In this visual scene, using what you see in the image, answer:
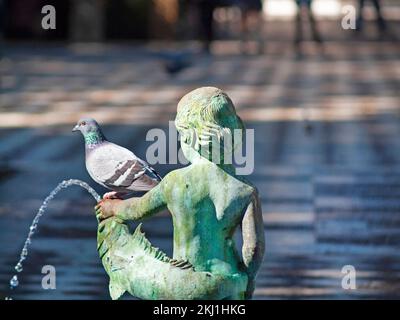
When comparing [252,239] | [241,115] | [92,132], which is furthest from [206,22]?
[252,239]

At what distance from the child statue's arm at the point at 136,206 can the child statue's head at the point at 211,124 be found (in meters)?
0.21

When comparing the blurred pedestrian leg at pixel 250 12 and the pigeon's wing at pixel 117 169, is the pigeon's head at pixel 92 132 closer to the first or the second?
the pigeon's wing at pixel 117 169

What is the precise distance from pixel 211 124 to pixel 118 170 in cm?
47

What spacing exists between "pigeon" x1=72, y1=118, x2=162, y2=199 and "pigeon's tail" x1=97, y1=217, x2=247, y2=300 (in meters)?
0.14

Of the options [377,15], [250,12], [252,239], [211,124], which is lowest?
[377,15]

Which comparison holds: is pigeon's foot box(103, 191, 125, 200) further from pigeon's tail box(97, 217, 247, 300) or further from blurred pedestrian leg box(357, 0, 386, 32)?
blurred pedestrian leg box(357, 0, 386, 32)

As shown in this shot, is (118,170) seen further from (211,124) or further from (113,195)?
(211,124)

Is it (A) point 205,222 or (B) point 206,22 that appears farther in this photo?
(B) point 206,22

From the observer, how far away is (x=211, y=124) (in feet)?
14.9

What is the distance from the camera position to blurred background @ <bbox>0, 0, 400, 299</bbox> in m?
9.16

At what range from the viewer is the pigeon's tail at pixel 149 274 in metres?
4.57

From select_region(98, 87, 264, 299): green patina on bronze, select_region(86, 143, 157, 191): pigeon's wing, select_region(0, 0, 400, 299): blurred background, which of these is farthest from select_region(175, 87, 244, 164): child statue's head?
select_region(0, 0, 400, 299): blurred background

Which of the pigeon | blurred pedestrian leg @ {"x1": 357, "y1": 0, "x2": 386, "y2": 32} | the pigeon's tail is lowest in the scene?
blurred pedestrian leg @ {"x1": 357, "y1": 0, "x2": 386, "y2": 32}
